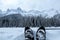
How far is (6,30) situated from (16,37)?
11.4 inches

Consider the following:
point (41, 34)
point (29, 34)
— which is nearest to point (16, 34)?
point (29, 34)

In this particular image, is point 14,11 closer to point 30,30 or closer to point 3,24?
point 3,24

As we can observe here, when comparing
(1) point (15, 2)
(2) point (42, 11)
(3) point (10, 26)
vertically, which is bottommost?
(3) point (10, 26)

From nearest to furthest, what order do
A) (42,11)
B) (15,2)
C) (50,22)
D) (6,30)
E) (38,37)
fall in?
(38,37) < (6,30) < (50,22) < (15,2) < (42,11)

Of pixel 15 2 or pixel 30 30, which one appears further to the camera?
pixel 15 2

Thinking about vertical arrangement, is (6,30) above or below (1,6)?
below

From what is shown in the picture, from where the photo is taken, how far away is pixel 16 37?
2.89m

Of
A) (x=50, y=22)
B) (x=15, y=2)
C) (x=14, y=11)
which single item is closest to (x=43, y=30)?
(x=50, y=22)

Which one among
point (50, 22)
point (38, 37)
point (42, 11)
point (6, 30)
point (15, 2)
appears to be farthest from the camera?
point (42, 11)

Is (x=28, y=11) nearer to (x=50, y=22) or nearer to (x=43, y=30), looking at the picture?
(x=50, y=22)

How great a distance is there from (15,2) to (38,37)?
144 cm

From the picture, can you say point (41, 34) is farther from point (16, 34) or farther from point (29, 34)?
point (16, 34)

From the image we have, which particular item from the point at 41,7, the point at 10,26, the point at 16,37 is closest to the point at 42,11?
the point at 41,7

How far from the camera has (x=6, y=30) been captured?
2.98 m
